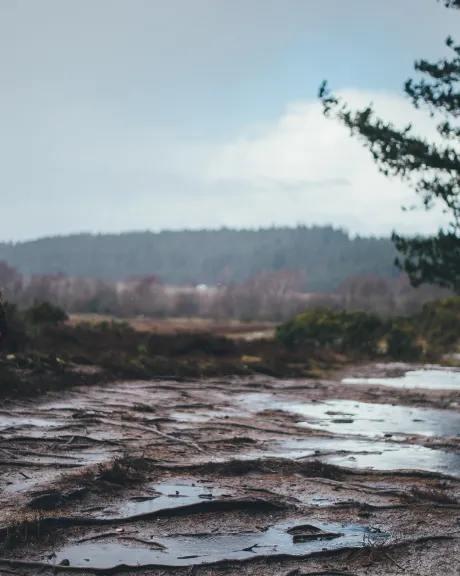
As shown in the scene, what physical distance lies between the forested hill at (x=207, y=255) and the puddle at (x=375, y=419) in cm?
13014

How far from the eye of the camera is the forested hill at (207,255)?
160m

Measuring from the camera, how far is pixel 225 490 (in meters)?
8.59

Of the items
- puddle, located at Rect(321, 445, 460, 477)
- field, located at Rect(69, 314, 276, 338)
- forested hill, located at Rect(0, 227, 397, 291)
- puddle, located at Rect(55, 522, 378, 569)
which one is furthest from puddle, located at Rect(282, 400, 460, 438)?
forested hill, located at Rect(0, 227, 397, 291)

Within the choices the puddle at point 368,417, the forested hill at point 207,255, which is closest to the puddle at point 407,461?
the puddle at point 368,417

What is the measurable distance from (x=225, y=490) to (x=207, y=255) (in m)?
178

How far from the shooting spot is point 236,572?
6078mm

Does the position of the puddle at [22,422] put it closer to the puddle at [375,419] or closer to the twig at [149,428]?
the twig at [149,428]

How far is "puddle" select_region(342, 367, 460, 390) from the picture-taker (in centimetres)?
2321

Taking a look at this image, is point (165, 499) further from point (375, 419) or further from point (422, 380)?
point (422, 380)

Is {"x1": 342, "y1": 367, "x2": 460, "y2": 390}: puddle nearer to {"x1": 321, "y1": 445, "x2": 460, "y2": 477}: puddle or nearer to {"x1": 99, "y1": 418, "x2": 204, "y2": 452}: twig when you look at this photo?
{"x1": 99, "y1": 418, "x2": 204, "y2": 452}: twig

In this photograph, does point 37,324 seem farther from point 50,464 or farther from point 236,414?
point 50,464

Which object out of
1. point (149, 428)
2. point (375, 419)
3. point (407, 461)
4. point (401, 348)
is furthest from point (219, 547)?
point (401, 348)

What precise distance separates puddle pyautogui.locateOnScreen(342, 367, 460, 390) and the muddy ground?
665 centimetres

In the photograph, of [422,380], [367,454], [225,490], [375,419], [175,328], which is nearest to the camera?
[225,490]
